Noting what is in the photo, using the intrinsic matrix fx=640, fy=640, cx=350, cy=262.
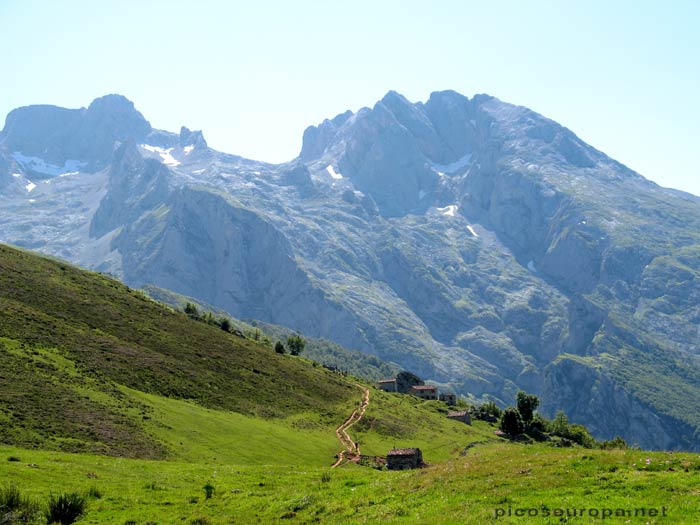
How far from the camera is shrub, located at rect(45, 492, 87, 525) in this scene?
1335 inches

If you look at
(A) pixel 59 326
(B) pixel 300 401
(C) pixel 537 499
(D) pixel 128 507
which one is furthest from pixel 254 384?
(C) pixel 537 499

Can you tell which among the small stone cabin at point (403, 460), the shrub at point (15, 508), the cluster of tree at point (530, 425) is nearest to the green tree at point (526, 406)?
the cluster of tree at point (530, 425)

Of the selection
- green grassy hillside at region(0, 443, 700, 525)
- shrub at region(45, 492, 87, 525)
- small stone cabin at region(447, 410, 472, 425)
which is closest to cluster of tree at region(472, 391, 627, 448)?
small stone cabin at region(447, 410, 472, 425)

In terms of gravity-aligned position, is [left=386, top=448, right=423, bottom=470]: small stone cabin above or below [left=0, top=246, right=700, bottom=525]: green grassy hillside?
below

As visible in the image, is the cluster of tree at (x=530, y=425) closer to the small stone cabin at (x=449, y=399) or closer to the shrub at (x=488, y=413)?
Answer: the shrub at (x=488, y=413)

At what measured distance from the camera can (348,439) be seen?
96.2 m

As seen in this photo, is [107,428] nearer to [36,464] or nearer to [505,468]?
[36,464]

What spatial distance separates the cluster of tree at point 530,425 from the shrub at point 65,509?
387ft

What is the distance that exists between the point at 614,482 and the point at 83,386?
217 ft

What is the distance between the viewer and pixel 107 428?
6831 centimetres

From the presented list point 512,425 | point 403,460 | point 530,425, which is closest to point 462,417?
point 512,425

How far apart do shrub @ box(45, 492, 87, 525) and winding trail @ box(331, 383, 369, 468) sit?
45.9 meters

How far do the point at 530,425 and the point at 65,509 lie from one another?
450 feet

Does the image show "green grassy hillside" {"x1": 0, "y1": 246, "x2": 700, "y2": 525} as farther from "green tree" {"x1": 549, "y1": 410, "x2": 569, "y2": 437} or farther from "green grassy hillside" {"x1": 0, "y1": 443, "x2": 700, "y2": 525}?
"green tree" {"x1": 549, "y1": 410, "x2": 569, "y2": 437}
